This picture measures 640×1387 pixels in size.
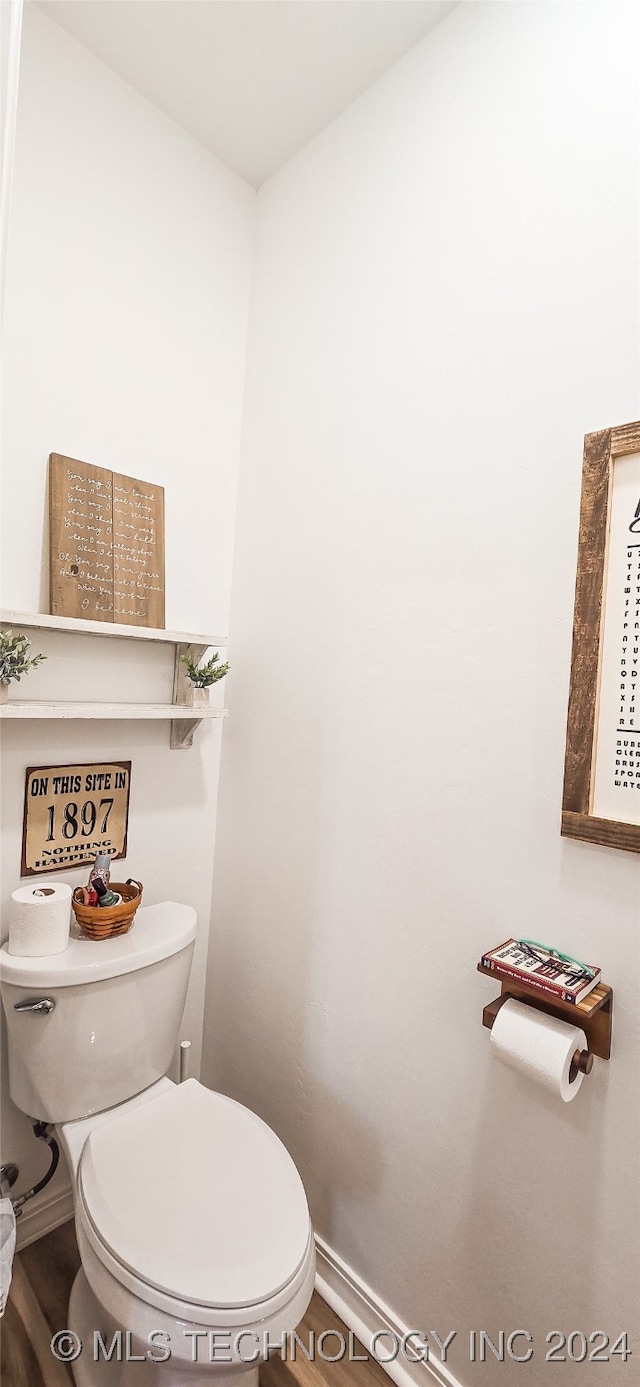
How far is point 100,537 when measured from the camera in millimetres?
1385

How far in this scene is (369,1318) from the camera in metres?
1.24

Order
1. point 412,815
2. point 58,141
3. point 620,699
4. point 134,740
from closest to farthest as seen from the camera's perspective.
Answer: point 620,699 → point 412,815 → point 58,141 → point 134,740

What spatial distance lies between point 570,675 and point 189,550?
3.29ft

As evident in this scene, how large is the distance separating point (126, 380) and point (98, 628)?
23.7 inches

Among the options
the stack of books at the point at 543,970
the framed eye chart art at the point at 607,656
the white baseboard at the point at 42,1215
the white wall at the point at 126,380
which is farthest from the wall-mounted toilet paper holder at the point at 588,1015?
the white baseboard at the point at 42,1215

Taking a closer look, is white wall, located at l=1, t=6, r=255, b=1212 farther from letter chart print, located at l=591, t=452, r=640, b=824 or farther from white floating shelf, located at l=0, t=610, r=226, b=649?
letter chart print, located at l=591, t=452, r=640, b=824

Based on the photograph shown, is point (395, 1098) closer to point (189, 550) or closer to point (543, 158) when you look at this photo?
point (189, 550)

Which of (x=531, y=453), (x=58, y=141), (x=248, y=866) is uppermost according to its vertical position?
(x=58, y=141)

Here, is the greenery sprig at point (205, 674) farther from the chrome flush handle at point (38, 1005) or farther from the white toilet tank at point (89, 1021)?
the chrome flush handle at point (38, 1005)

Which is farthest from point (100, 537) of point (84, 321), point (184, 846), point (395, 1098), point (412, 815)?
point (395, 1098)

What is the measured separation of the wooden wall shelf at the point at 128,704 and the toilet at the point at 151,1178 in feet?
1.48

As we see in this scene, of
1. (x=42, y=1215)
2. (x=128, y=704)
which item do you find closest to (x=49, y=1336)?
(x=42, y=1215)

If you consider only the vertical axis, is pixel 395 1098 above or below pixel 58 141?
below

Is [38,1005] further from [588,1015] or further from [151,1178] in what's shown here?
[588,1015]
